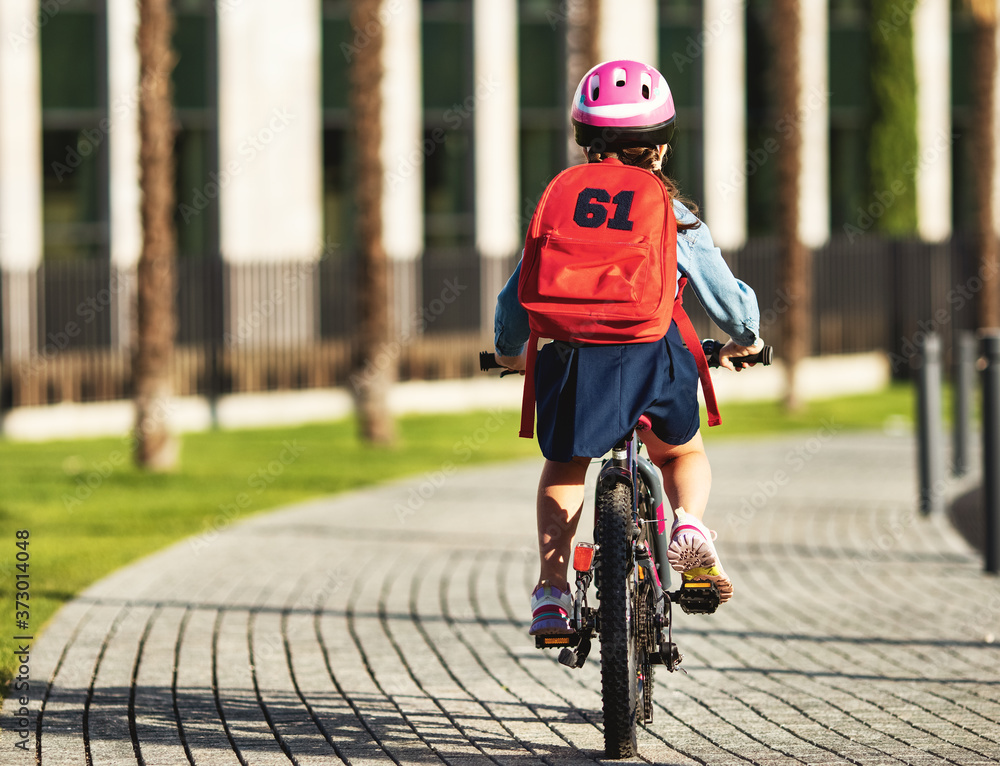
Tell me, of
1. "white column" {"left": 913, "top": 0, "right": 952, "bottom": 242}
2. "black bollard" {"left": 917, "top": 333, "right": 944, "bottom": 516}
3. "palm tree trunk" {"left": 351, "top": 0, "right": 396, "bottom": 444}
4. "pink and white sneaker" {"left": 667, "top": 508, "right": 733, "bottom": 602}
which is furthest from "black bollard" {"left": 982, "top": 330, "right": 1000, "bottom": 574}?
"white column" {"left": 913, "top": 0, "right": 952, "bottom": 242}

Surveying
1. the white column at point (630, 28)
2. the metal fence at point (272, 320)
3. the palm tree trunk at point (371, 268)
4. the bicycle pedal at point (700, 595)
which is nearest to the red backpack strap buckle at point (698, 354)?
the bicycle pedal at point (700, 595)

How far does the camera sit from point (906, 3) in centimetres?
2466

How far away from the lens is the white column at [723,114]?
2355cm

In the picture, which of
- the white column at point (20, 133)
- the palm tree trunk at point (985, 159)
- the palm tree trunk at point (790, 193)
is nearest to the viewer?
the white column at point (20, 133)

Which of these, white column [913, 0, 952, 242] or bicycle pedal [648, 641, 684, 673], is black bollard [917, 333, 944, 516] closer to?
Answer: bicycle pedal [648, 641, 684, 673]

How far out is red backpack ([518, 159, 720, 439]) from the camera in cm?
435

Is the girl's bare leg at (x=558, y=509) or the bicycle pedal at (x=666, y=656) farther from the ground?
the girl's bare leg at (x=558, y=509)

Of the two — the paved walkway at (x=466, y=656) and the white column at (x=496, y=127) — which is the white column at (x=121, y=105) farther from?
the paved walkway at (x=466, y=656)

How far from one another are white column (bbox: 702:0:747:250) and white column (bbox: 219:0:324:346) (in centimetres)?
657

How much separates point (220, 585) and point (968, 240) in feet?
58.8

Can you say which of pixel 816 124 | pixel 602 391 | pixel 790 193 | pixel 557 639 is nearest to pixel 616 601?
pixel 557 639

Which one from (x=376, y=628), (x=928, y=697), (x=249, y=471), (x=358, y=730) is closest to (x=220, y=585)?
(x=376, y=628)

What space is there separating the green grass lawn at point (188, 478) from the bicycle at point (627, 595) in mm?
2360

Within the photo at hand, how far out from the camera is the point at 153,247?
12.9 meters
